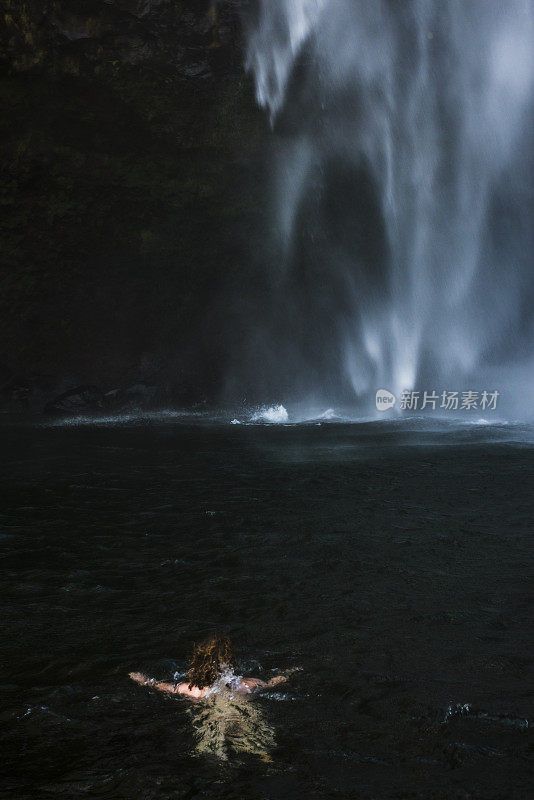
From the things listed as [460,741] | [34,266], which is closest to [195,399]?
[34,266]

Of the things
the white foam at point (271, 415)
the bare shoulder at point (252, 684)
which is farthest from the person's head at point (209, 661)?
the white foam at point (271, 415)

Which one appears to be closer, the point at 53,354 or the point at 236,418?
the point at 236,418

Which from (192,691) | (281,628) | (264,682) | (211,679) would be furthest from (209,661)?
(281,628)

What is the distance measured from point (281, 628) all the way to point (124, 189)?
29.5m

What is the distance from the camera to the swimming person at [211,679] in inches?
203

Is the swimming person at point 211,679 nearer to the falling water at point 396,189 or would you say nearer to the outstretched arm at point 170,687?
the outstretched arm at point 170,687

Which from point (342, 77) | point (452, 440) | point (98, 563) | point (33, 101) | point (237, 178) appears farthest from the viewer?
point (237, 178)

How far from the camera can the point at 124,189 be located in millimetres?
32375

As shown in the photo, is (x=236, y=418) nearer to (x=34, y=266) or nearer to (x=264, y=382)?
(x=264, y=382)

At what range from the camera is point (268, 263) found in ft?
122

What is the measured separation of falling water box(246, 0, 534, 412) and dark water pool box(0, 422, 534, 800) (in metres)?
22.2

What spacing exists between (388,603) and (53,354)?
32.7 meters

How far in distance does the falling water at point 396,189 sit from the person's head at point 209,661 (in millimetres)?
28128

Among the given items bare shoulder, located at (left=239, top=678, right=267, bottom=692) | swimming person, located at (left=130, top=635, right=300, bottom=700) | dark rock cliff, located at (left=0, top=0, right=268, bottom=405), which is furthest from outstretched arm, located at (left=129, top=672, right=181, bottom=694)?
dark rock cliff, located at (left=0, top=0, right=268, bottom=405)
